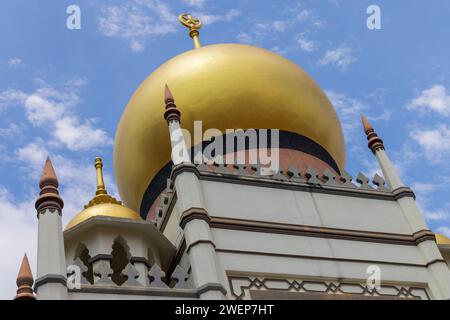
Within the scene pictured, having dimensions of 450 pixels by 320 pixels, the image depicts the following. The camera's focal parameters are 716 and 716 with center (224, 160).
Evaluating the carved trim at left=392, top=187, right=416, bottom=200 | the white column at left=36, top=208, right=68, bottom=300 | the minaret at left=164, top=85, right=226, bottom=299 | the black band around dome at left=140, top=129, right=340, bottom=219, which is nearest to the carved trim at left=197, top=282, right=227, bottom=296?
the minaret at left=164, top=85, right=226, bottom=299

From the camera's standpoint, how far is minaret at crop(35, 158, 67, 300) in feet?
21.7

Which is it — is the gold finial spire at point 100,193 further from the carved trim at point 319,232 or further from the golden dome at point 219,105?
the carved trim at point 319,232

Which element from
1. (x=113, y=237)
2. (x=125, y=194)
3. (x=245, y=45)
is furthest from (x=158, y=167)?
(x=245, y=45)

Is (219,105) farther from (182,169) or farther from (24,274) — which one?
(24,274)

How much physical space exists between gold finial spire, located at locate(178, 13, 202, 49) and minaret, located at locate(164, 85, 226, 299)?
4568mm

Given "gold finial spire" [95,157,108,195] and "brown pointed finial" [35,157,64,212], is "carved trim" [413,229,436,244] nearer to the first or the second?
"brown pointed finial" [35,157,64,212]

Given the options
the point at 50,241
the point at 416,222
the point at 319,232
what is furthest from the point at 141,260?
the point at 416,222

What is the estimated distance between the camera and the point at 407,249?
8859 millimetres

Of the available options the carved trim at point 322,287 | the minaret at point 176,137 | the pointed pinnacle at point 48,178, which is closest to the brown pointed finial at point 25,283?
the pointed pinnacle at point 48,178

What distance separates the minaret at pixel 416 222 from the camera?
8.49 m

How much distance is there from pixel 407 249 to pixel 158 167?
4.00 m

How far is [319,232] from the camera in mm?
8555

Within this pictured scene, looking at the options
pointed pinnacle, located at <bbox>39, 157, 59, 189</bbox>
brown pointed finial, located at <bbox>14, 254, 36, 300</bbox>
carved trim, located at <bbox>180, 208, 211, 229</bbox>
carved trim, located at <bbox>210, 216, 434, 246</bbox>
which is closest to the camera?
brown pointed finial, located at <bbox>14, 254, 36, 300</bbox>

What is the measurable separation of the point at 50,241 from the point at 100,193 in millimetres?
4117
